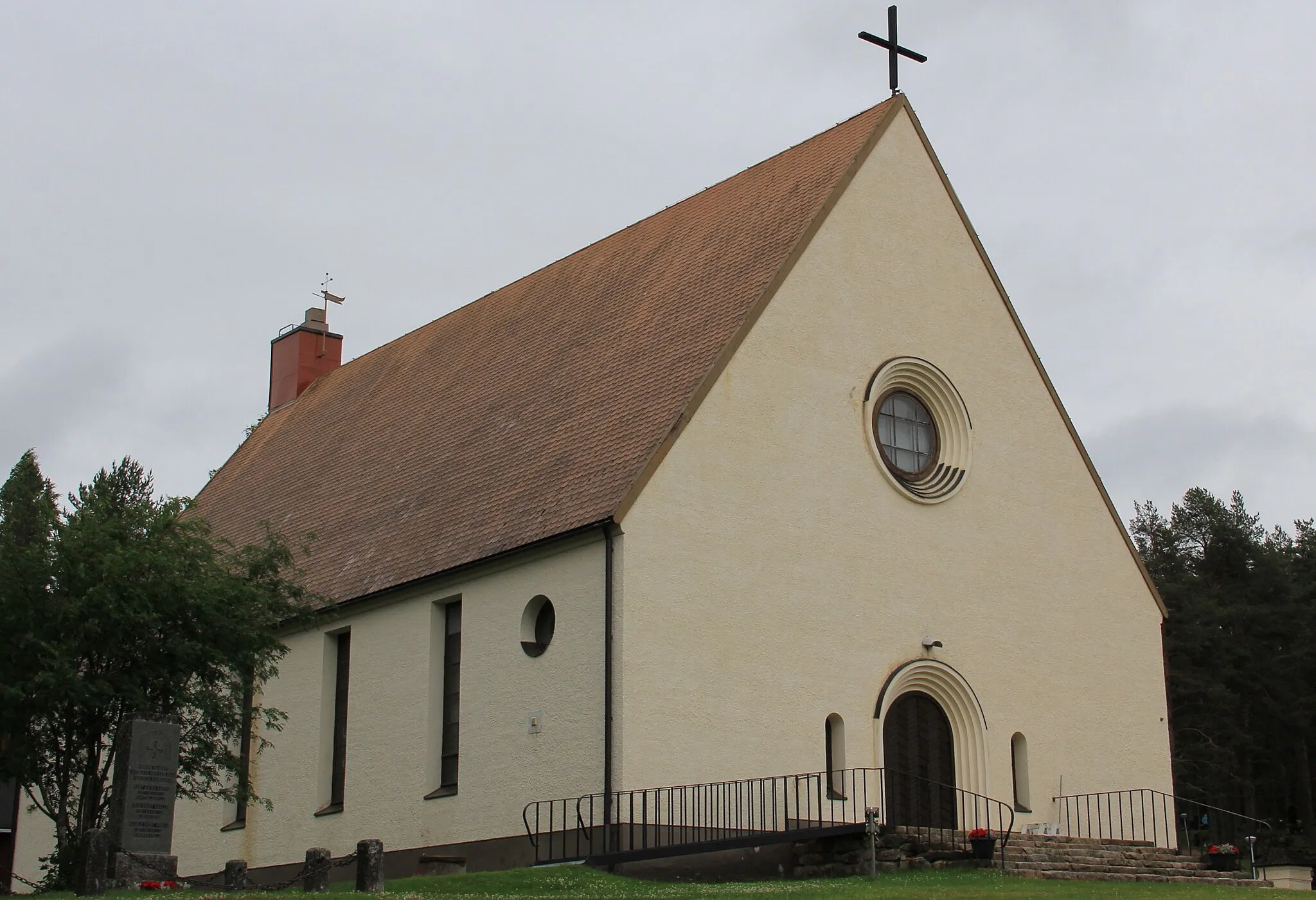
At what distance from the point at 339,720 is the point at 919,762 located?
866 cm

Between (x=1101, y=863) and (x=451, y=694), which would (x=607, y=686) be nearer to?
(x=451, y=694)

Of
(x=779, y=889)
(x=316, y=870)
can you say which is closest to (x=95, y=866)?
(x=316, y=870)

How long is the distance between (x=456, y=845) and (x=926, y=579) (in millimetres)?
7088

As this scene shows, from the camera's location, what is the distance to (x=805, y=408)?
818 inches

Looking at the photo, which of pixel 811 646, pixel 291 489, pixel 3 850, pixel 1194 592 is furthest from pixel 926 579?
pixel 1194 592

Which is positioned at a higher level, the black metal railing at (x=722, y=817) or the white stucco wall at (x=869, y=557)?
the white stucco wall at (x=869, y=557)

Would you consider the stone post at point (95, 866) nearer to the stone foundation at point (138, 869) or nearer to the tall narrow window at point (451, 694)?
the stone foundation at point (138, 869)

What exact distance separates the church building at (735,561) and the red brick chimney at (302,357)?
32.6 ft

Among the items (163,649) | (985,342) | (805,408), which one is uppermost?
(985,342)

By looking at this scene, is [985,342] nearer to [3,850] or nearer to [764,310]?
[764,310]

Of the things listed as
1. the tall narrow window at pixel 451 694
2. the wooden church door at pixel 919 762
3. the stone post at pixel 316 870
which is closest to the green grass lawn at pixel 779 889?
the stone post at pixel 316 870

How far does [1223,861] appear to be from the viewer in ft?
67.0

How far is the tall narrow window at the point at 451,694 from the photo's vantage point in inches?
834

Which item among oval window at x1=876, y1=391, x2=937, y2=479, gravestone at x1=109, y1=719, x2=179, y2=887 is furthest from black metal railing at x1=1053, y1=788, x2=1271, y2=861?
gravestone at x1=109, y1=719, x2=179, y2=887
